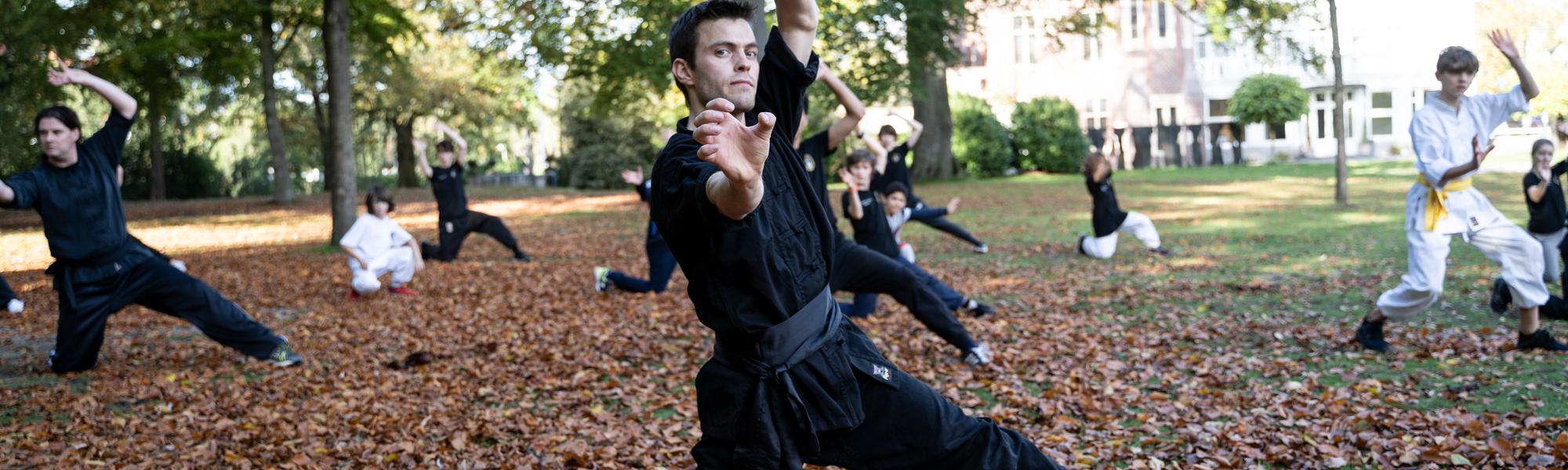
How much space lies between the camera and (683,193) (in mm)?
2697

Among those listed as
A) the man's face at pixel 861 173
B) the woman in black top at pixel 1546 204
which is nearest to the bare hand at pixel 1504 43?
the woman in black top at pixel 1546 204

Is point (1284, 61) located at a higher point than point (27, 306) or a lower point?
higher

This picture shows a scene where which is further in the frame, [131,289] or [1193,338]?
[1193,338]

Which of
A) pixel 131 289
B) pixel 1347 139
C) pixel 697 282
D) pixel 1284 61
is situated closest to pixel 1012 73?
pixel 1284 61

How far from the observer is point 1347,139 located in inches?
2093

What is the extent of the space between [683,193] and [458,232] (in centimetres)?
1306

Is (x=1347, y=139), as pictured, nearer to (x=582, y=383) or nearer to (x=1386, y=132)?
(x=1386, y=132)

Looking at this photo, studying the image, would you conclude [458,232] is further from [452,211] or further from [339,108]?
[339,108]

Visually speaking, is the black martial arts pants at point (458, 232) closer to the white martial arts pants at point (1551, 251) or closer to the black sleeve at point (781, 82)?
the white martial arts pants at point (1551, 251)

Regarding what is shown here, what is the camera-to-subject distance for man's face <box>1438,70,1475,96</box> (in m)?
6.35

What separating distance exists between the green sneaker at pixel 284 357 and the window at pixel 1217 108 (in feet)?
170

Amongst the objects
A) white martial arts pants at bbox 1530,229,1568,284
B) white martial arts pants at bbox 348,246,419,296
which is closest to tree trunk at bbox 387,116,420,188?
white martial arts pants at bbox 348,246,419,296

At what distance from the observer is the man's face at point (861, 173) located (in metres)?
8.78

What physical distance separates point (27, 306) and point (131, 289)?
535cm
